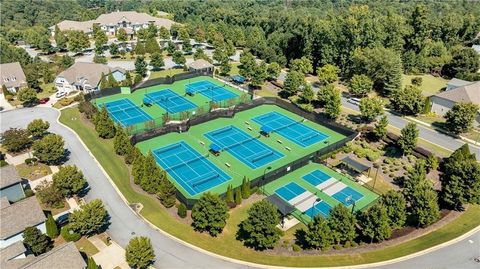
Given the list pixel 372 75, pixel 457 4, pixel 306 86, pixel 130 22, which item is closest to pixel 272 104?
pixel 306 86

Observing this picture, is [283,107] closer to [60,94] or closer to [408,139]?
[408,139]

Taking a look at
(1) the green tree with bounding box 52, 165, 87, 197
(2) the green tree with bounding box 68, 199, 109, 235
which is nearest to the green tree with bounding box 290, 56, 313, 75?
(1) the green tree with bounding box 52, 165, 87, 197

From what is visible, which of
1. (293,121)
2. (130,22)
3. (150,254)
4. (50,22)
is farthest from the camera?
(50,22)

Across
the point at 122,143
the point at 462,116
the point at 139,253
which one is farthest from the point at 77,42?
the point at 462,116

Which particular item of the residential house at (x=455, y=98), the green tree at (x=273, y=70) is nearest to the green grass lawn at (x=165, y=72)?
the green tree at (x=273, y=70)

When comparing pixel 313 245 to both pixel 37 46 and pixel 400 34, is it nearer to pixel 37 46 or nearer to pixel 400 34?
pixel 400 34

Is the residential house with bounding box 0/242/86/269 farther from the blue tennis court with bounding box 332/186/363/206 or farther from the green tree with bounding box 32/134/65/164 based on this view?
the blue tennis court with bounding box 332/186/363/206
